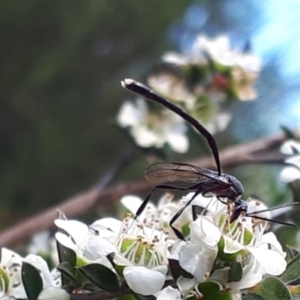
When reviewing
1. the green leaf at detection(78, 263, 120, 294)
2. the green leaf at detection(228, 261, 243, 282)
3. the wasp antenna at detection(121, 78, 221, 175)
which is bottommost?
the green leaf at detection(228, 261, 243, 282)

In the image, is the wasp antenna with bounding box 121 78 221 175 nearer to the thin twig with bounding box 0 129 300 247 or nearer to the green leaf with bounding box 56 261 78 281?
the green leaf with bounding box 56 261 78 281

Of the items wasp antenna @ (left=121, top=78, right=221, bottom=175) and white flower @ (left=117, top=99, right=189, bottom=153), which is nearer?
wasp antenna @ (left=121, top=78, right=221, bottom=175)

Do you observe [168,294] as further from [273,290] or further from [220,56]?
[220,56]

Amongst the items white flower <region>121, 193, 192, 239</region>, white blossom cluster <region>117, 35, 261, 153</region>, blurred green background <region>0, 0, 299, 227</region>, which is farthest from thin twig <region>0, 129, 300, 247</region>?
blurred green background <region>0, 0, 299, 227</region>

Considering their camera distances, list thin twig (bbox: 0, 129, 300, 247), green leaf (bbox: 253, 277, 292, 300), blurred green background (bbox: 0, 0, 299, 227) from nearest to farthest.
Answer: green leaf (bbox: 253, 277, 292, 300) → thin twig (bbox: 0, 129, 300, 247) → blurred green background (bbox: 0, 0, 299, 227)

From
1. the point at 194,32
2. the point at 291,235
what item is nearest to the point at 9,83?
the point at 194,32

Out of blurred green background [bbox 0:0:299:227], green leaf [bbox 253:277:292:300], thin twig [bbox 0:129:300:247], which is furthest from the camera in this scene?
blurred green background [bbox 0:0:299:227]

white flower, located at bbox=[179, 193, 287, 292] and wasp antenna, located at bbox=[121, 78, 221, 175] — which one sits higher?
wasp antenna, located at bbox=[121, 78, 221, 175]
